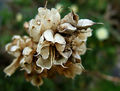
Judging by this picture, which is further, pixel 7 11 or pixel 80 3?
pixel 80 3

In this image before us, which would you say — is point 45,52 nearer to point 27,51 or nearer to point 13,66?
point 27,51

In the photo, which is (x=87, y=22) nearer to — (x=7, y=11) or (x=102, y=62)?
(x=7, y=11)

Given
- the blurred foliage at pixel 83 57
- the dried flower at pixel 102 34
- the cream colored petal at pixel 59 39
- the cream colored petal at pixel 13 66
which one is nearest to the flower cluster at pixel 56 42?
the cream colored petal at pixel 59 39

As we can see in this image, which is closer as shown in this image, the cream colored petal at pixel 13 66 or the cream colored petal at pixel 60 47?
the cream colored petal at pixel 60 47

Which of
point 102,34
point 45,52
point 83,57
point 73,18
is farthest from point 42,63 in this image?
point 102,34

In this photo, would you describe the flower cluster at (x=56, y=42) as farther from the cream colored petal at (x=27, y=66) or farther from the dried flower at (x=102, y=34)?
the dried flower at (x=102, y=34)

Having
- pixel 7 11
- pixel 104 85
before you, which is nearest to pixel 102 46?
pixel 104 85

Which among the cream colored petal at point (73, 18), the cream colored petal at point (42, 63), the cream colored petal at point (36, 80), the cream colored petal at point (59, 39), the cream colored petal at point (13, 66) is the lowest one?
the cream colored petal at point (36, 80)

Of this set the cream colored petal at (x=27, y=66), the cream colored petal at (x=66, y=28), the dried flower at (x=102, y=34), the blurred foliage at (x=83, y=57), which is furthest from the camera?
the dried flower at (x=102, y=34)

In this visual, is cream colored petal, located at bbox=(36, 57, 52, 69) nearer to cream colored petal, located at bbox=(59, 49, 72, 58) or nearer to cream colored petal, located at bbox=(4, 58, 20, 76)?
cream colored petal, located at bbox=(59, 49, 72, 58)
